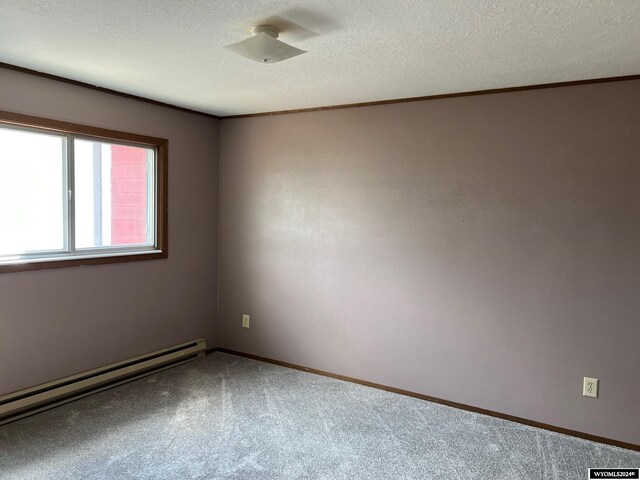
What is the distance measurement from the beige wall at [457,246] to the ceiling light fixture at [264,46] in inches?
58.4

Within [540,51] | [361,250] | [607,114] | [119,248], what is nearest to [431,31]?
[540,51]

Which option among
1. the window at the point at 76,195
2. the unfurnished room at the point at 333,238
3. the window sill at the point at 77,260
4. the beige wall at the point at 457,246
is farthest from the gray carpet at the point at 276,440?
the window at the point at 76,195

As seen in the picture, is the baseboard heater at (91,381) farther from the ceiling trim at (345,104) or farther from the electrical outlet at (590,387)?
the electrical outlet at (590,387)

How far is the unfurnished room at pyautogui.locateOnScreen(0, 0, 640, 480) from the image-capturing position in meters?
2.34

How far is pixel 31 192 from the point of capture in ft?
10.1

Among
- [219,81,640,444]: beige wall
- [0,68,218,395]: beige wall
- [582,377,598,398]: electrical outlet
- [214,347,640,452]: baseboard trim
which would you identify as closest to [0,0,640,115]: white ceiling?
[0,68,218,395]: beige wall

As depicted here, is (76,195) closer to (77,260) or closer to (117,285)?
(77,260)

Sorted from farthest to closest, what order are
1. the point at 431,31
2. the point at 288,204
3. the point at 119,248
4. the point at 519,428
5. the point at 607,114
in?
the point at 288,204 < the point at 119,248 < the point at 519,428 < the point at 607,114 < the point at 431,31

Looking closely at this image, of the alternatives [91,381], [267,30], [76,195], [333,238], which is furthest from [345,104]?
[91,381]

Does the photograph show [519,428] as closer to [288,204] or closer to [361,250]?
[361,250]

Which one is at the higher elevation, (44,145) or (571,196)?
(44,145)

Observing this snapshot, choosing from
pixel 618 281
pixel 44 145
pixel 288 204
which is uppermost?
pixel 44 145

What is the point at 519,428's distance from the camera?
2.99 metres

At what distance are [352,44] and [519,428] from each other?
2559 millimetres
